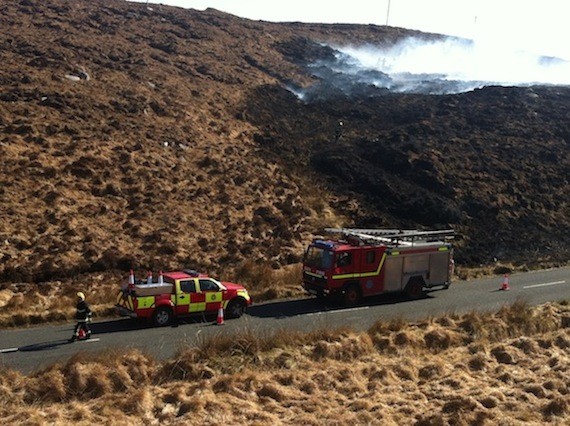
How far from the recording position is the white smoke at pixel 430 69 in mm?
75000

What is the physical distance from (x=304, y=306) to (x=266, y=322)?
3.14m

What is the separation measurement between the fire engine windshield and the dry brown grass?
525cm

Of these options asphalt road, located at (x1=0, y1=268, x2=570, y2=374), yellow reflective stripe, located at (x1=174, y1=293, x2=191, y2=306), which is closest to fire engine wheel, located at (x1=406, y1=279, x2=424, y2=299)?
asphalt road, located at (x1=0, y1=268, x2=570, y2=374)

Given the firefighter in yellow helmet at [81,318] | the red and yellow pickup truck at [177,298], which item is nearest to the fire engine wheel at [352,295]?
the red and yellow pickup truck at [177,298]

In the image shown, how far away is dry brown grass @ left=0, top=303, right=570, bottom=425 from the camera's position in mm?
13523

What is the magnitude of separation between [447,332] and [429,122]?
39212mm

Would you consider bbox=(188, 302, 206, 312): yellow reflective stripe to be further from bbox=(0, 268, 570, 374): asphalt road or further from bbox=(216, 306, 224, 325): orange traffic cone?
bbox=(216, 306, 224, 325): orange traffic cone

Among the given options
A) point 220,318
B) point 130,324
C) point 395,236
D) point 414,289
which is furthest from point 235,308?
point 414,289

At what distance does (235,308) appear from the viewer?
72.6 ft

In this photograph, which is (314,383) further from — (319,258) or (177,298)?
(319,258)

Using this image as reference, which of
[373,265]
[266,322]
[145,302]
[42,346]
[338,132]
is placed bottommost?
[42,346]

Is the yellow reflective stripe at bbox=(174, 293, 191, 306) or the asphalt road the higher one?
the yellow reflective stripe at bbox=(174, 293, 191, 306)

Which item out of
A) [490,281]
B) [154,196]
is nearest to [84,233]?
[154,196]

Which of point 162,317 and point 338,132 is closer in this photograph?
point 162,317
